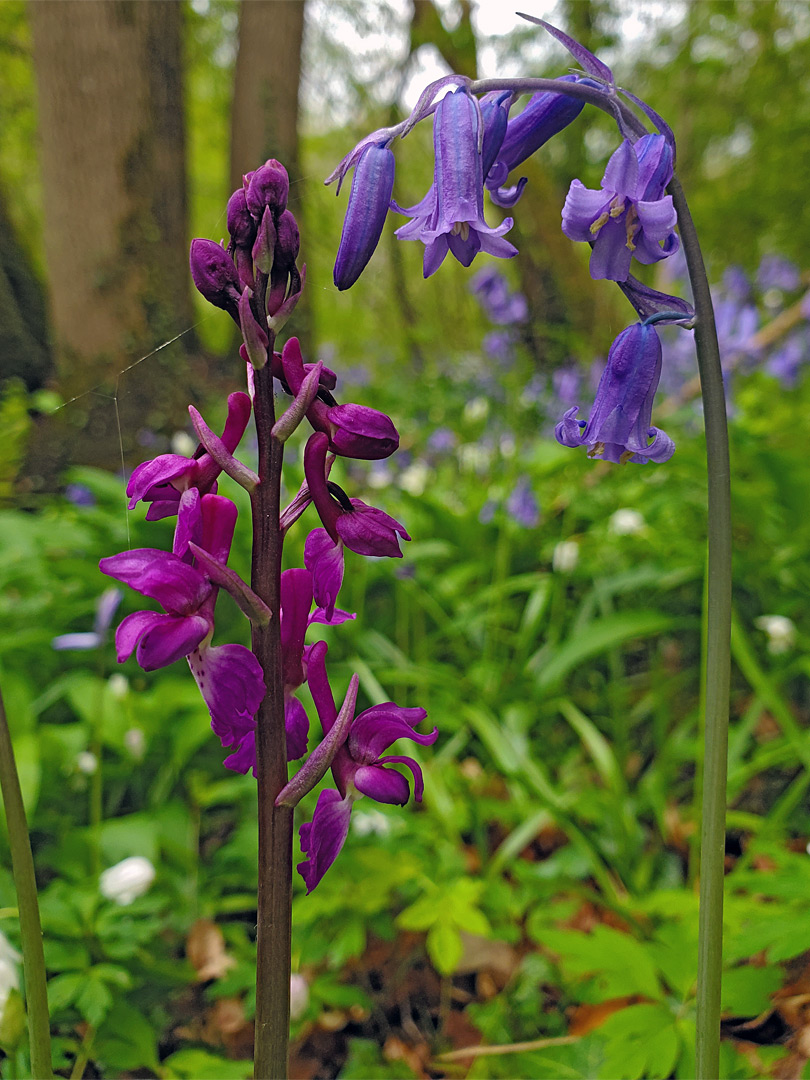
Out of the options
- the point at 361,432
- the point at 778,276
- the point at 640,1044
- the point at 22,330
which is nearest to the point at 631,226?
the point at 361,432

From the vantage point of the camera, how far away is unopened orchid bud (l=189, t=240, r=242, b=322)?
74cm

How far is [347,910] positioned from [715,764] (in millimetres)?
1101

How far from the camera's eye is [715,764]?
78 centimetres

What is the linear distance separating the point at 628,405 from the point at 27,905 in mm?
793

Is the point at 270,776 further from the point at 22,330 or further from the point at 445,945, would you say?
the point at 22,330

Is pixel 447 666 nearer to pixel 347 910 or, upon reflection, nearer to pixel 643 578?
pixel 643 578

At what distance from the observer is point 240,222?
0.74 meters

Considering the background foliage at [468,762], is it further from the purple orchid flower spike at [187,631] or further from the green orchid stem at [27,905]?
the purple orchid flower spike at [187,631]

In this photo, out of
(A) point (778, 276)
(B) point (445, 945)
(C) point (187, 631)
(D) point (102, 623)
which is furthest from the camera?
(A) point (778, 276)

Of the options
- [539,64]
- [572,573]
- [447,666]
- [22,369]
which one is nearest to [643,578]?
[572,573]

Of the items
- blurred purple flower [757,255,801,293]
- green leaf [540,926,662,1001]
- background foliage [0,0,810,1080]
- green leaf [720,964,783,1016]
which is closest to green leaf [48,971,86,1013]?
background foliage [0,0,810,1080]

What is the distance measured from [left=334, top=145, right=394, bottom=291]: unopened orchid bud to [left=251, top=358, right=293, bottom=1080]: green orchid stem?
13 centimetres

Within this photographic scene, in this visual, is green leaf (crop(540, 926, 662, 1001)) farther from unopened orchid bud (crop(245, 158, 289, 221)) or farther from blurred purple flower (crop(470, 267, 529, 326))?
blurred purple flower (crop(470, 267, 529, 326))

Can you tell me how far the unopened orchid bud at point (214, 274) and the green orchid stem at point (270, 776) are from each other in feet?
0.26
